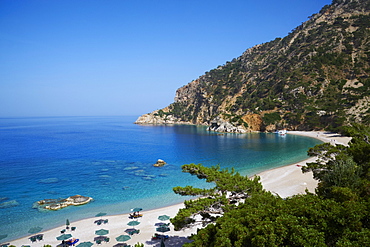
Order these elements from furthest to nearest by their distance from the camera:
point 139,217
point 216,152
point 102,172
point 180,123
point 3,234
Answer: point 180,123 → point 216,152 → point 102,172 → point 139,217 → point 3,234

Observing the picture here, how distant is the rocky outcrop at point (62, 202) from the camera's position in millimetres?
24547

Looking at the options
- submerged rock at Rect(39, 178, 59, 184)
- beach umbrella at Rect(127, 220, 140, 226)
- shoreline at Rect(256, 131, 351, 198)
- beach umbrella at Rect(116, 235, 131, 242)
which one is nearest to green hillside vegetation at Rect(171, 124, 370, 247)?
beach umbrella at Rect(116, 235, 131, 242)

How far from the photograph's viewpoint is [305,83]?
3976 inches

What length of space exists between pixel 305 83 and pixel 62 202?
10427 cm

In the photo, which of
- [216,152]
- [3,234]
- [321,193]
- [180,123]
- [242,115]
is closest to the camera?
[321,193]

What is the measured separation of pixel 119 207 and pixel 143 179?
34.2 feet

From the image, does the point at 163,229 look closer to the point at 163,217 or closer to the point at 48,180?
the point at 163,217

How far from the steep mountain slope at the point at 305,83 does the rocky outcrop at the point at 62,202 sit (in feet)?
263

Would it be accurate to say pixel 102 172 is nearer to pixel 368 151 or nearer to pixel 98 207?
pixel 98 207

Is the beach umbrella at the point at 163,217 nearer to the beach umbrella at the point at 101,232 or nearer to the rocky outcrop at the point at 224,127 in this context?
the beach umbrella at the point at 101,232

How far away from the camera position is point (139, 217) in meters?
21.4

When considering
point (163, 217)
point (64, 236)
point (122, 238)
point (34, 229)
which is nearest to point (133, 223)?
point (122, 238)

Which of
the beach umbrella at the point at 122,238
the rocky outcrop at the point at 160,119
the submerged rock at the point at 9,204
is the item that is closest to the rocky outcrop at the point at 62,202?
the submerged rock at the point at 9,204

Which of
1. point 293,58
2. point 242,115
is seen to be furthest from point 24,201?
point 293,58
